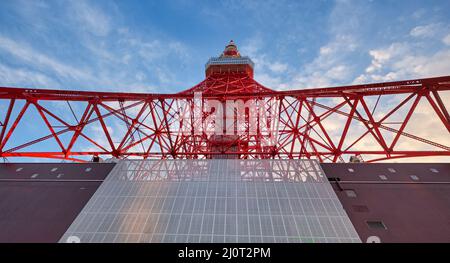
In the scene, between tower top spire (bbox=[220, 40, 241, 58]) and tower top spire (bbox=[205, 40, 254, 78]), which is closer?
tower top spire (bbox=[205, 40, 254, 78])

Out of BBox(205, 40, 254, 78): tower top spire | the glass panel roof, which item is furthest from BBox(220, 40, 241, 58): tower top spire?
the glass panel roof

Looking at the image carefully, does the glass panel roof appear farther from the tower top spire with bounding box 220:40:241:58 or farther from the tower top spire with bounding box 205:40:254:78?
the tower top spire with bounding box 220:40:241:58

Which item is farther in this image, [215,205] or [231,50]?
[231,50]

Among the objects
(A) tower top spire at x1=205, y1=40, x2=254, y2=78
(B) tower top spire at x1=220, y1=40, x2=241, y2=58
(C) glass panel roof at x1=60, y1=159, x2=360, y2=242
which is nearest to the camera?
(C) glass panel roof at x1=60, y1=159, x2=360, y2=242

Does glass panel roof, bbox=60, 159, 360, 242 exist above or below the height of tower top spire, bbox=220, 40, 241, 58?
below

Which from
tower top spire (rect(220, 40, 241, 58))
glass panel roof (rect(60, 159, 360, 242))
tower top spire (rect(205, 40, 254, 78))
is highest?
tower top spire (rect(220, 40, 241, 58))

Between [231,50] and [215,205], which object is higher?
[231,50]

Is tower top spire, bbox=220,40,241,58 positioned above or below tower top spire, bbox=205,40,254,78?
above

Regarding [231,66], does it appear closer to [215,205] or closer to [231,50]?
[231,50]

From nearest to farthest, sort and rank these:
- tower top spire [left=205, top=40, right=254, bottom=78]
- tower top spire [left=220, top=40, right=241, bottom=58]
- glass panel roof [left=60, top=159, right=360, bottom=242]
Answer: glass panel roof [left=60, top=159, right=360, bottom=242]
tower top spire [left=205, top=40, right=254, bottom=78]
tower top spire [left=220, top=40, right=241, bottom=58]

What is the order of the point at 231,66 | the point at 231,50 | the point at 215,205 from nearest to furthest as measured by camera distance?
the point at 215,205 < the point at 231,66 < the point at 231,50

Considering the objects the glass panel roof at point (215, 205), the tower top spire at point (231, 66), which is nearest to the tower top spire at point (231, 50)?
the tower top spire at point (231, 66)

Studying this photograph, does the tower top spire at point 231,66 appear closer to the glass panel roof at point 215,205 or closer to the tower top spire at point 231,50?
the tower top spire at point 231,50

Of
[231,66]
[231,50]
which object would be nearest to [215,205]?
[231,66]
